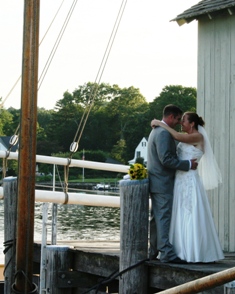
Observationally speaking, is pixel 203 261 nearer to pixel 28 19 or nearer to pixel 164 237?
pixel 164 237

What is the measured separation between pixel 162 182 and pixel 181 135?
1.94 feet

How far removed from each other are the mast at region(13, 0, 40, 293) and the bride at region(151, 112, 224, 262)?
134 centimetres

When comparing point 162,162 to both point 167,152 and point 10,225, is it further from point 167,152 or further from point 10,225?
point 10,225

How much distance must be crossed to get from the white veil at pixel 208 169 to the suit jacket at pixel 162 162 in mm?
450

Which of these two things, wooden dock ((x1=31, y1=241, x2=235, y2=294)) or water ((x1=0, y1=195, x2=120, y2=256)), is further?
water ((x1=0, y1=195, x2=120, y2=256))

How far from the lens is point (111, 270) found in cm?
941

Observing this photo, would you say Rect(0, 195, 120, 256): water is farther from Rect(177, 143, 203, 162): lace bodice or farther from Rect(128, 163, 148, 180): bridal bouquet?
Rect(128, 163, 148, 180): bridal bouquet

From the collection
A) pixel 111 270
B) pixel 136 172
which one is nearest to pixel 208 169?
pixel 136 172

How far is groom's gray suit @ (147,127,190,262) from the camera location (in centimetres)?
907

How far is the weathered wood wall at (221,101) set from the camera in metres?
11.2

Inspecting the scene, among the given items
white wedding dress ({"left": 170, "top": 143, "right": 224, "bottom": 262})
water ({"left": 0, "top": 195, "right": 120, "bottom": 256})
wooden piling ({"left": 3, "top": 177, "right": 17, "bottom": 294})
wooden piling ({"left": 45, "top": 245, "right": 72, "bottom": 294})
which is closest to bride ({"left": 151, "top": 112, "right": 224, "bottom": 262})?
white wedding dress ({"left": 170, "top": 143, "right": 224, "bottom": 262})

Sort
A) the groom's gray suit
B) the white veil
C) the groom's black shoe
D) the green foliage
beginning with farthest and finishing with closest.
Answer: the green foliage
the white veil
the groom's gray suit
the groom's black shoe

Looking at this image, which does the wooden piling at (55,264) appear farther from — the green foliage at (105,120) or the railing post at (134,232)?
the green foliage at (105,120)

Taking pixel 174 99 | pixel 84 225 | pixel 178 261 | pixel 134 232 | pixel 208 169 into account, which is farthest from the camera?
pixel 174 99
